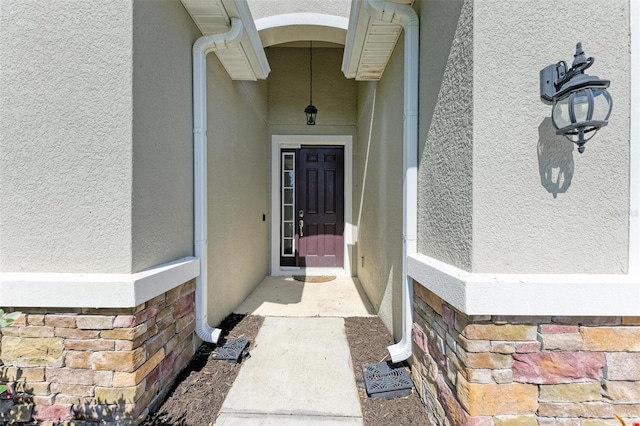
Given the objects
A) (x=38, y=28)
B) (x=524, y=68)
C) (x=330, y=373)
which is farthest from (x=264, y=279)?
(x=524, y=68)

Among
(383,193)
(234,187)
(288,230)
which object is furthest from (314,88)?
(383,193)

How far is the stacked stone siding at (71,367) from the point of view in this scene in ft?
5.63

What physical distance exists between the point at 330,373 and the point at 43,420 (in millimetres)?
1799

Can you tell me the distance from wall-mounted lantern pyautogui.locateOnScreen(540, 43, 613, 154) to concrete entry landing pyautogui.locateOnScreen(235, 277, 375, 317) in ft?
9.05

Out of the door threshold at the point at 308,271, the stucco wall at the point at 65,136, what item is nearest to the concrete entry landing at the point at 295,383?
the stucco wall at the point at 65,136

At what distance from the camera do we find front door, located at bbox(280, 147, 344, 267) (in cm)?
561

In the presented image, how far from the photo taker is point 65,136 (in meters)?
1.75

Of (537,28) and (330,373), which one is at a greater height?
(537,28)

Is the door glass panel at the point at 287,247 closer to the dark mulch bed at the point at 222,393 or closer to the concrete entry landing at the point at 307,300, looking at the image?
the concrete entry landing at the point at 307,300

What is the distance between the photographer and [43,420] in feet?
5.71

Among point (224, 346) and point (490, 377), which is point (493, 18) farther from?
point (224, 346)

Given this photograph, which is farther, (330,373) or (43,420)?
(330,373)

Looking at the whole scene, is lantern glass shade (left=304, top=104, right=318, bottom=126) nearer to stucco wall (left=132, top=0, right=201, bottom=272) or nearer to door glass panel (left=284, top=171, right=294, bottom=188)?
door glass panel (left=284, top=171, right=294, bottom=188)

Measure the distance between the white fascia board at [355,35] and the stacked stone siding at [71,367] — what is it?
2.71 metres
